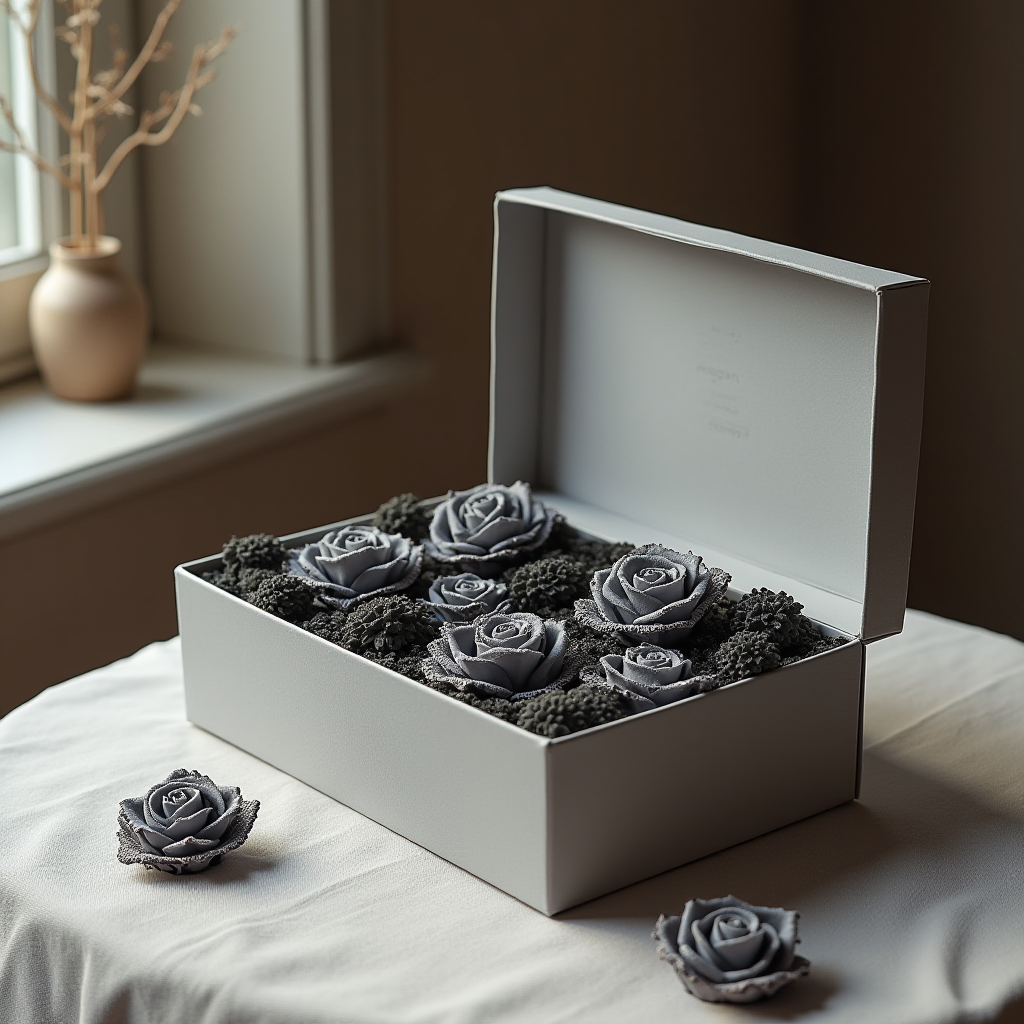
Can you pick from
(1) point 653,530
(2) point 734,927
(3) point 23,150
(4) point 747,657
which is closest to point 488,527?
(1) point 653,530

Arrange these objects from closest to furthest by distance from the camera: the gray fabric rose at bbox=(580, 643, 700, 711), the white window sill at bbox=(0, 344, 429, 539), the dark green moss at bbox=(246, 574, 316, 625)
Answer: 1. the gray fabric rose at bbox=(580, 643, 700, 711)
2. the dark green moss at bbox=(246, 574, 316, 625)
3. the white window sill at bbox=(0, 344, 429, 539)

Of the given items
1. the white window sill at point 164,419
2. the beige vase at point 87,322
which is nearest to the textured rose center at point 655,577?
the white window sill at point 164,419

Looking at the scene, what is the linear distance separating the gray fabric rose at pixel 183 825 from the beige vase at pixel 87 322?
2.92 feet

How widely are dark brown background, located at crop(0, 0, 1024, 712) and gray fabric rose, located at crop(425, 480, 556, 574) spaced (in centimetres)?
63

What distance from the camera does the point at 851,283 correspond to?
2.92 ft

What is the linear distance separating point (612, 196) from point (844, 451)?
1256mm

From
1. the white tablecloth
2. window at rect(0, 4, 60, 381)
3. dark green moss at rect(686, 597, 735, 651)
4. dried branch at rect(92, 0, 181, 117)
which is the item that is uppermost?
dried branch at rect(92, 0, 181, 117)

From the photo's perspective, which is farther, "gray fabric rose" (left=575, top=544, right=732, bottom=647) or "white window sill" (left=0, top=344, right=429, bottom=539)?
"white window sill" (left=0, top=344, right=429, bottom=539)

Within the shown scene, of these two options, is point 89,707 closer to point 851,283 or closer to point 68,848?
point 68,848

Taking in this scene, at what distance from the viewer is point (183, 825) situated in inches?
34.9

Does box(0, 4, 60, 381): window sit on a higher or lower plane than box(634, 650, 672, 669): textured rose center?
higher

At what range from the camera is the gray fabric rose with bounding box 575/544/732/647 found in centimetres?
94

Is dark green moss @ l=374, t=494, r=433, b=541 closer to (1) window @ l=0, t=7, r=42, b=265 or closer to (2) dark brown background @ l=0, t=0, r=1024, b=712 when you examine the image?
(2) dark brown background @ l=0, t=0, r=1024, b=712

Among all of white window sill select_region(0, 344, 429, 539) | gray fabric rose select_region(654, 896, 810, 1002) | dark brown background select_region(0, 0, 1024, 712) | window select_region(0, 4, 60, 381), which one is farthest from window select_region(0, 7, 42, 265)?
gray fabric rose select_region(654, 896, 810, 1002)
